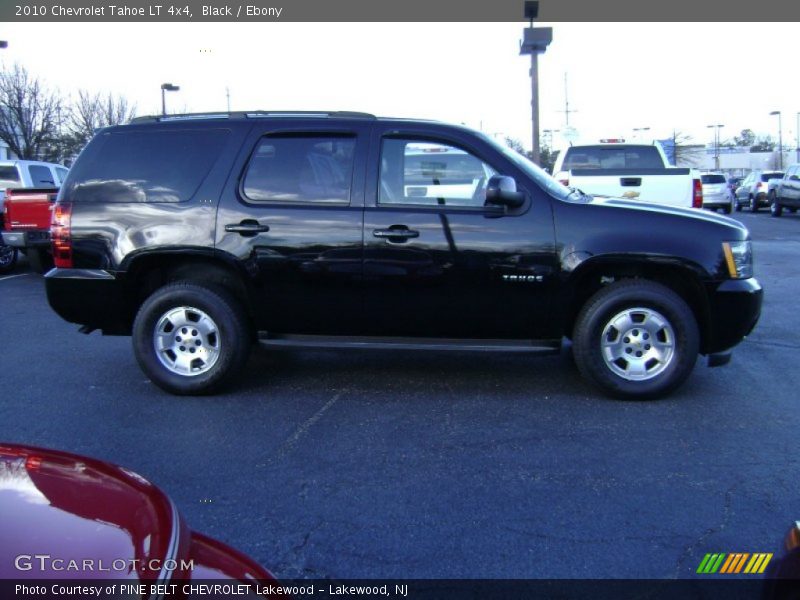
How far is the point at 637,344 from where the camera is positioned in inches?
216

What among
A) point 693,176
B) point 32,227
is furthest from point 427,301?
point 32,227

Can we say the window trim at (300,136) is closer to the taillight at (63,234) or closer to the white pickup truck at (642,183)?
the taillight at (63,234)

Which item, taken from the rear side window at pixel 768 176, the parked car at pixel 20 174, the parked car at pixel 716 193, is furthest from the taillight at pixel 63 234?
the rear side window at pixel 768 176

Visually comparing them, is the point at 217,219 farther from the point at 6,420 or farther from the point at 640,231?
the point at 640,231

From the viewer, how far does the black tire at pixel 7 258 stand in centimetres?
1313

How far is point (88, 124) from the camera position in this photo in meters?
38.5

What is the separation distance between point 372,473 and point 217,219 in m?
2.30

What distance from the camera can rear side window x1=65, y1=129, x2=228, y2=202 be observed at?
18.7 feet

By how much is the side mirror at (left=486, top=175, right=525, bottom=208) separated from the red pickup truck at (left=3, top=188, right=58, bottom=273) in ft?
27.6

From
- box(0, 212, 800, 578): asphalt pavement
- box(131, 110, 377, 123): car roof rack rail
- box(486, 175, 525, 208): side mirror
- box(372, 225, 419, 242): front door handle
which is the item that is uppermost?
box(131, 110, 377, 123): car roof rack rail

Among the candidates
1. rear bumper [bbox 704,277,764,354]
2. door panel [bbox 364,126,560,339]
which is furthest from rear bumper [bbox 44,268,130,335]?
rear bumper [bbox 704,277,764,354]

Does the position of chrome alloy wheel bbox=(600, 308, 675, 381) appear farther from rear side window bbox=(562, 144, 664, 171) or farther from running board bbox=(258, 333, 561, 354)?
rear side window bbox=(562, 144, 664, 171)

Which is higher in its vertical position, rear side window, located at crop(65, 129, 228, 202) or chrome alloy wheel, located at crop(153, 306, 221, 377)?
rear side window, located at crop(65, 129, 228, 202)

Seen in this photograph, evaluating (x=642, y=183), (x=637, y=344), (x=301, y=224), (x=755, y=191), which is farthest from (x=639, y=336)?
(x=755, y=191)
